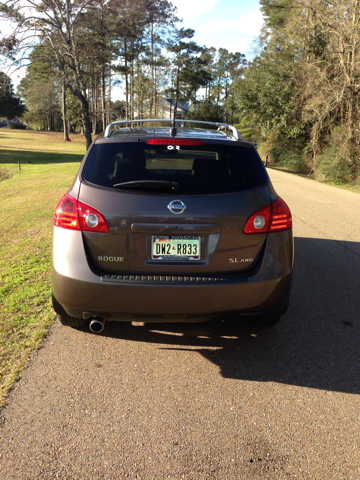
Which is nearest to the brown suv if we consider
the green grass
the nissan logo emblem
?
the nissan logo emblem

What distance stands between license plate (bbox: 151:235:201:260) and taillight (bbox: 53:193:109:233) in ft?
1.26

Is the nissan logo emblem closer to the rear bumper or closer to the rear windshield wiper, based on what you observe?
the rear windshield wiper

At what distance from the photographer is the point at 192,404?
9.39 ft

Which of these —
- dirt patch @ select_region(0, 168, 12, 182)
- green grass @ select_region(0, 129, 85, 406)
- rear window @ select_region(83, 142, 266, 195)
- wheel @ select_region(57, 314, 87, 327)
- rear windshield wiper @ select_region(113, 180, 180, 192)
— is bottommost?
dirt patch @ select_region(0, 168, 12, 182)

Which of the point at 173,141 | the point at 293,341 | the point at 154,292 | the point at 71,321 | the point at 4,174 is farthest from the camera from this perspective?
the point at 4,174

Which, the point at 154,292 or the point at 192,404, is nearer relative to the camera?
the point at 192,404

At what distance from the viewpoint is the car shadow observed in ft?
10.7

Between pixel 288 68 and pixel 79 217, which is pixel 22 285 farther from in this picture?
pixel 288 68

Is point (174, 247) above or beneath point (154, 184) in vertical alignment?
A: beneath

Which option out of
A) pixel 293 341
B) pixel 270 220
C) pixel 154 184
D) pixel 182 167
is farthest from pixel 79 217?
pixel 293 341

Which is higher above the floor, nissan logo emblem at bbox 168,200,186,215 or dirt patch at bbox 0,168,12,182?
nissan logo emblem at bbox 168,200,186,215

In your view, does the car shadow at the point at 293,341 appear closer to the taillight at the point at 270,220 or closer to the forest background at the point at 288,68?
the taillight at the point at 270,220

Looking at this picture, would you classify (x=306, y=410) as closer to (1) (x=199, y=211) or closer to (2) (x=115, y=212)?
(1) (x=199, y=211)

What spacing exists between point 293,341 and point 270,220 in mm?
1239
